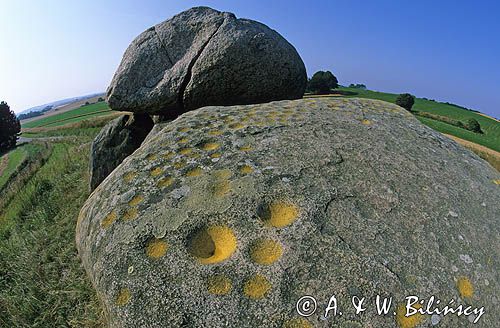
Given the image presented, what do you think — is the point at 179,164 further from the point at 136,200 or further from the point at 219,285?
the point at 219,285

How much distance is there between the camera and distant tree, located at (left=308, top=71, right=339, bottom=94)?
4997 cm

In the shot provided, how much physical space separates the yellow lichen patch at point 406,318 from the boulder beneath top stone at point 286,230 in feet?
0.04

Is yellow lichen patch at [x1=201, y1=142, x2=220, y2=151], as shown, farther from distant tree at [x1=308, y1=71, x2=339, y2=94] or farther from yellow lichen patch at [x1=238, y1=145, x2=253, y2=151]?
distant tree at [x1=308, y1=71, x2=339, y2=94]

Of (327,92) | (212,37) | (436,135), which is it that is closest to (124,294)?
(436,135)

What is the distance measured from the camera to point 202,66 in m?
8.92

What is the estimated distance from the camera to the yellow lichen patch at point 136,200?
3.95 meters

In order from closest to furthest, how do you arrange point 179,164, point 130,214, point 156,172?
point 130,214
point 156,172
point 179,164

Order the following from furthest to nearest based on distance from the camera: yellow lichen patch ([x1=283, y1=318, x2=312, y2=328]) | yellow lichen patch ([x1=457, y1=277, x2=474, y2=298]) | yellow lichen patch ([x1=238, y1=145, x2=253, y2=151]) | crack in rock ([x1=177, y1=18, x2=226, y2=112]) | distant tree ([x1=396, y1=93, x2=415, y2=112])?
distant tree ([x1=396, y1=93, x2=415, y2=112]) < crack in rock ([x1=177, y1=18, x2=226, y2=112]) < yellow lichen patch ([x1=238, y1=145, x2=253, y2=151]) < yellow lichen patch ([x1=457, y1=277, x2=474, y2=298]) < yellow lichen patch ([x1=283, y1=318, x2=312, y2=328])

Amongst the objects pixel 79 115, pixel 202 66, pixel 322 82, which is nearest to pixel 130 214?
pixel 202 66

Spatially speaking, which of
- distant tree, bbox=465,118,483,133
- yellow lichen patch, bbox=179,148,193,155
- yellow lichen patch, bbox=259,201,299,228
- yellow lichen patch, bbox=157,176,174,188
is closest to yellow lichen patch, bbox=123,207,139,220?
yellow lichen patch, bbox=157,176,174,188

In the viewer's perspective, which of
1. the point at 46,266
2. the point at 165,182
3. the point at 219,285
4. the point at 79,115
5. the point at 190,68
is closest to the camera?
the point at 219,285

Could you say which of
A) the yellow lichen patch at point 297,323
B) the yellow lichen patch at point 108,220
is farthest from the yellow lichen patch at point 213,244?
the yellow lichen patch at point 108,220

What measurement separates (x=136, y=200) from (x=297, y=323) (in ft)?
7.51

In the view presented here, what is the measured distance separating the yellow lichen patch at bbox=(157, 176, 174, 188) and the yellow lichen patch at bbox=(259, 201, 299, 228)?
1.28m
